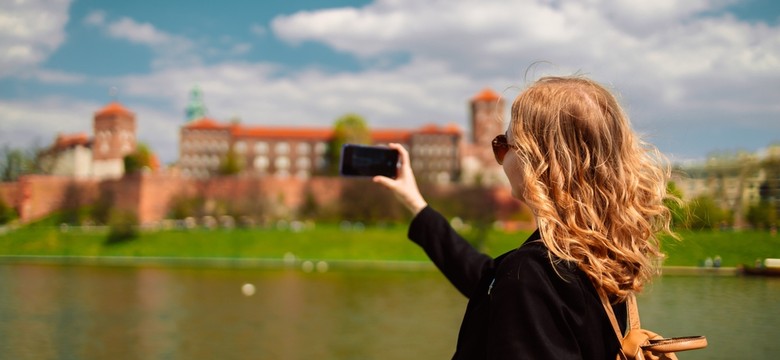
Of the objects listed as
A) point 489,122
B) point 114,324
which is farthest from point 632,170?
point 489,122

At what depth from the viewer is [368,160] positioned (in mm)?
2246

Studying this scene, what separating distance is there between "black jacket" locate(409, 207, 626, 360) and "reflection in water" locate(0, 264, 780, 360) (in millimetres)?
1611

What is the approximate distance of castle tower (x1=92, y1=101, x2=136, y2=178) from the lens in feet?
210

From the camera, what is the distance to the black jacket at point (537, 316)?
1.18 metres

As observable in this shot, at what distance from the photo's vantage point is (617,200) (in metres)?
1.37

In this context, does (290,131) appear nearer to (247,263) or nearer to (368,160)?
(247,263)

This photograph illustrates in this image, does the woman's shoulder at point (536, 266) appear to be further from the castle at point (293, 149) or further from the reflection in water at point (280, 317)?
the castle at point (293, 149)

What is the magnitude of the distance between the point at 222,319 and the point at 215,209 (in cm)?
3788

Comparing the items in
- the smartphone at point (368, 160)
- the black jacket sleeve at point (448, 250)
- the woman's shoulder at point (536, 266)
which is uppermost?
the smartphone at point (368, 160)

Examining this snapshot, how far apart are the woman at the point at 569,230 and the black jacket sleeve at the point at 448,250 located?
2.66ft

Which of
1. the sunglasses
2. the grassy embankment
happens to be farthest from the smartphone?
the grassy embankment

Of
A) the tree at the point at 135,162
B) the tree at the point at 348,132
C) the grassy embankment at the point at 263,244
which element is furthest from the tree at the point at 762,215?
the tree at the point at 348,132

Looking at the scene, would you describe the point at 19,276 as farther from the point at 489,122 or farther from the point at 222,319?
the point at 489,122

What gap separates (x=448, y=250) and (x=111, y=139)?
221 feet
